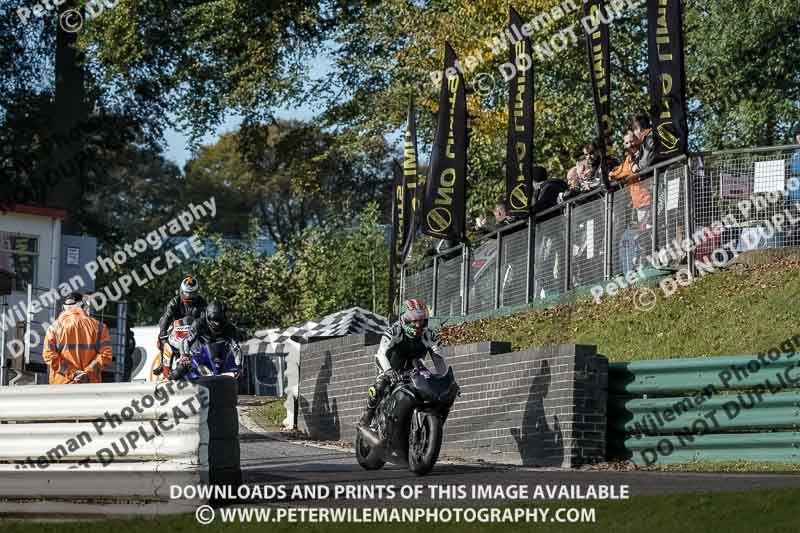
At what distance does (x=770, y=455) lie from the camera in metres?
15.0

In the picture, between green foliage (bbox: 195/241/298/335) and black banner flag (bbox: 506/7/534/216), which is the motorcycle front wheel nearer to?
black banner flag (bbox: 506/7/534/216)

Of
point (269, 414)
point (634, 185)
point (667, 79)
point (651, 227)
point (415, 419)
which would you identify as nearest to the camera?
point (415, 419)

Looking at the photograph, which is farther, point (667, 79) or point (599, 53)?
point (599, 53)

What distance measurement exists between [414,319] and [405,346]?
1.54ft

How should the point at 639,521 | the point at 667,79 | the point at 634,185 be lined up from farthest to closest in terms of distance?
the point at 667,79, the point at 634,185, the point at 639,521

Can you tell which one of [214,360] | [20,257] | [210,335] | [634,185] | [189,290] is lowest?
[214,360]

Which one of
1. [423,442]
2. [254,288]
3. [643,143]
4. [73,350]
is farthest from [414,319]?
[254,288]

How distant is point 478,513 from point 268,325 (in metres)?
40.0

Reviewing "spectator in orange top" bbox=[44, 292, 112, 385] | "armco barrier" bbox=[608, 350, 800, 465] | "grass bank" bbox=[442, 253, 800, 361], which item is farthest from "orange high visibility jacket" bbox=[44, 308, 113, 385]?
"grass bank" bbox=[442, 253, 800, 361]

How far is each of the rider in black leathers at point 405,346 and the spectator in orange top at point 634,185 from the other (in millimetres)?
5659

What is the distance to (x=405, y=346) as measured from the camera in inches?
624

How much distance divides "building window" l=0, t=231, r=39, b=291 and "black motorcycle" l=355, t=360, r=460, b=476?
75.4 ft

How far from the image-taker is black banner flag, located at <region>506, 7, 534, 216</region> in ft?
79.2

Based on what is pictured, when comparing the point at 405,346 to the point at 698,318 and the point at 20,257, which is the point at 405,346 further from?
the point at 20,257
